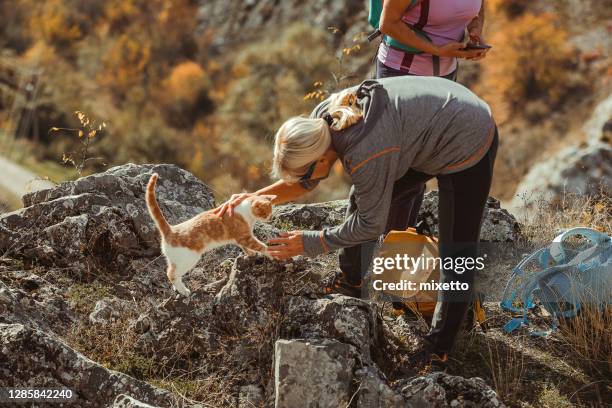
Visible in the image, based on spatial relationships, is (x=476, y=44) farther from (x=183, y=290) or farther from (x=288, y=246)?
(x=183, y=290)

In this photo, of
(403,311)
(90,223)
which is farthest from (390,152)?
(90,223)

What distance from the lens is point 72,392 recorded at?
421cm

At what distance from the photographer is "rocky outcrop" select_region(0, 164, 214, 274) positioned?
5.29 metres

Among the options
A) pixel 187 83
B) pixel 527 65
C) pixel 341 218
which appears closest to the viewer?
pixel 341 218

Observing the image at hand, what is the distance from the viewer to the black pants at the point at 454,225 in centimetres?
433

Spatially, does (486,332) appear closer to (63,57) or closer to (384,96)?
(384,96)

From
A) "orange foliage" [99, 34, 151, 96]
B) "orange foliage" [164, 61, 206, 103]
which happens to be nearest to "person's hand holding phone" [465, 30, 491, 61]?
"orange foliage" [164, 61, 206, 103]

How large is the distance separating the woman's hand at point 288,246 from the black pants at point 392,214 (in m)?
0.55

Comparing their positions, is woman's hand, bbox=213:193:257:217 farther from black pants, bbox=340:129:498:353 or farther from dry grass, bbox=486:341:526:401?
dry grass, bbox=486:341:526:401

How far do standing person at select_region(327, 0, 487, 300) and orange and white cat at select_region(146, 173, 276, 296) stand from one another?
704 millimetres

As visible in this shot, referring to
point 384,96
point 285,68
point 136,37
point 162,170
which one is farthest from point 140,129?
point 384,96

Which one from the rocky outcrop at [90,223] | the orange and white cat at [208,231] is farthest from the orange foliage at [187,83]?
→ the orange and white cat at [208,231]

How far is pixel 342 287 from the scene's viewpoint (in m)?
4.93

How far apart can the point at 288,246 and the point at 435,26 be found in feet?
6.09
